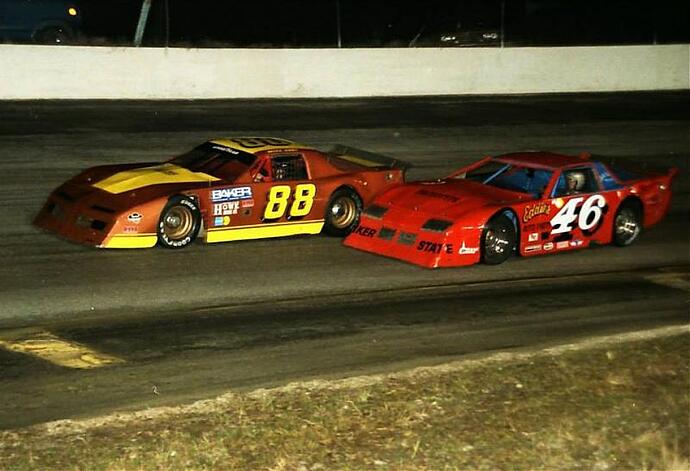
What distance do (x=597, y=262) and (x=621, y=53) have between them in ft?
50.9

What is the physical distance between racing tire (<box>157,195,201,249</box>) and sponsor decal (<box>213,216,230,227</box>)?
19 cm

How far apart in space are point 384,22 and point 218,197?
589 inches

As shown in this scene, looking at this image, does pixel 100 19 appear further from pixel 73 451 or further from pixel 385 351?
pixel 73 451

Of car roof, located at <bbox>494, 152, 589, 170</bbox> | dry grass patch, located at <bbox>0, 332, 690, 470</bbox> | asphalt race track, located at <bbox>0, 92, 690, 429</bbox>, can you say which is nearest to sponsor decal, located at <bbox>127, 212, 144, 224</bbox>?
asphalt race track, located at <bbox>0, 92, 690, 429</bbox>

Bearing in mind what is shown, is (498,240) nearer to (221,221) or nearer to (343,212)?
(343,212)

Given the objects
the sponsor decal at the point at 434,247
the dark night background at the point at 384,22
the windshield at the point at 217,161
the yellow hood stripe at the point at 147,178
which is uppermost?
the dark night background at the point at 384,22

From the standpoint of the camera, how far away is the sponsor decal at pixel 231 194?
12742 millimetres

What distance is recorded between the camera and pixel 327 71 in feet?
80.0

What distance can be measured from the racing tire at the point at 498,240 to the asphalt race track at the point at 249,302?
0.16 meters

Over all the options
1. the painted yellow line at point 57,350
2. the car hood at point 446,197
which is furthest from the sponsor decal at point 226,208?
the painted yellow line at point 57,350

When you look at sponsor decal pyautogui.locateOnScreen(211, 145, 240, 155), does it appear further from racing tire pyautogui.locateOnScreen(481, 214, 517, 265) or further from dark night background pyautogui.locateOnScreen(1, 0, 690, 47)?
dark night background pyautogui.locateOnScreen(1, 0, 690, 47)

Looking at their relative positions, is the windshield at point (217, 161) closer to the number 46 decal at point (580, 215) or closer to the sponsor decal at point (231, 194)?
the sponsor decal at point (231, 194)

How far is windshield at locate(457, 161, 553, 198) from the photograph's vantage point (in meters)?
13.4

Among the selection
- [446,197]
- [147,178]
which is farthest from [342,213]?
[147,178]
